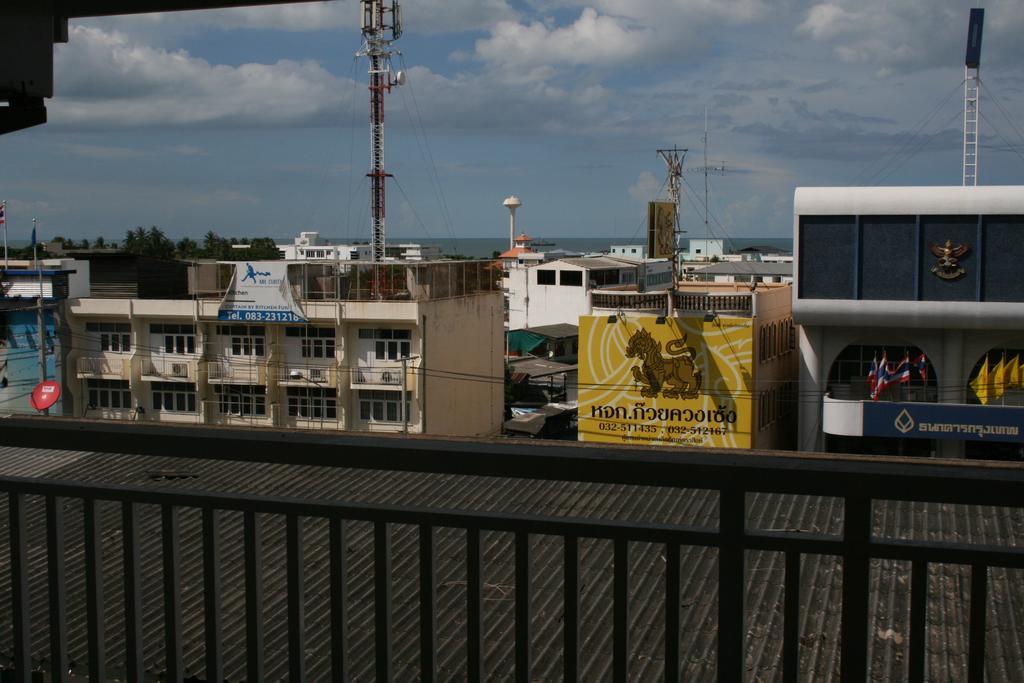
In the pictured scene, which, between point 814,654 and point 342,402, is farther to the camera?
point 342,402

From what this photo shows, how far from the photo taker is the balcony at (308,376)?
24188 mm

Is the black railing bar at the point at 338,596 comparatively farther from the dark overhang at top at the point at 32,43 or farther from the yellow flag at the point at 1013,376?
the yellow flag at the point at 1013,376

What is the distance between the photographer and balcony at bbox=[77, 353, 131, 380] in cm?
2536

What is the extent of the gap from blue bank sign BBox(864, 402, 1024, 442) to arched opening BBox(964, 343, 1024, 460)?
0.32 m

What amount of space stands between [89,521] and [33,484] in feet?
0.51

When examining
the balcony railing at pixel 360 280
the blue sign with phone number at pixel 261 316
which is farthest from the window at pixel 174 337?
the blue sign with phone number at pixel 261 316

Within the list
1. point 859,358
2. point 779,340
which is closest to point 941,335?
point 859,358

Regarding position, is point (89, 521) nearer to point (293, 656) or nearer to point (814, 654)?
point (293, 656)

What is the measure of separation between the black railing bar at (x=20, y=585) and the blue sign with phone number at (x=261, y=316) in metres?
21.9

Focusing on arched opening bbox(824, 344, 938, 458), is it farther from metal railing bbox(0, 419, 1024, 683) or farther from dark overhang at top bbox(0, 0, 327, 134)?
metal railing bbox(0, 419, 1024, 683)

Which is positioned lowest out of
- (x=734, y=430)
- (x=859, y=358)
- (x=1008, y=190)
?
(x=734, y=430)

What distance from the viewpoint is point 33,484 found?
223 centimetres

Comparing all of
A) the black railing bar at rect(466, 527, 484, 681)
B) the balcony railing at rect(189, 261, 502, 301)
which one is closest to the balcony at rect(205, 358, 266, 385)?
the balcony railing at rect(189, 261, 502, 301)

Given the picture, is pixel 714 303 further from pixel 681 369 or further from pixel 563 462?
pixel 563 462
